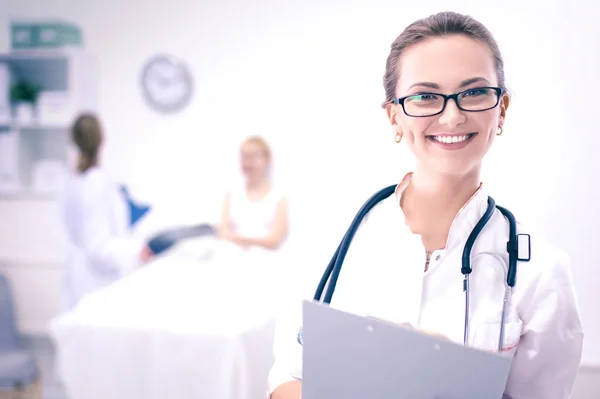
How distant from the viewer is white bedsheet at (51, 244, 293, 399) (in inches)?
61.2

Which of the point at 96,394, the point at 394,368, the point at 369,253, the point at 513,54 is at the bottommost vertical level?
the point at 96,394

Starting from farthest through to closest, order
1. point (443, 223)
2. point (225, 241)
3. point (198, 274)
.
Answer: point (225, 241) < point (198, 274) < point (443, 223)

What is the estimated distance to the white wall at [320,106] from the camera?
1.64 m

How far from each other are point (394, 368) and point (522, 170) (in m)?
1.04

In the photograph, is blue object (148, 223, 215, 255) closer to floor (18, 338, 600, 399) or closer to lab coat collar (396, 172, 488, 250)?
floor (18, 338, 600, 399)

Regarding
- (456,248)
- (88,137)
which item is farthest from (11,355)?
(456,248)

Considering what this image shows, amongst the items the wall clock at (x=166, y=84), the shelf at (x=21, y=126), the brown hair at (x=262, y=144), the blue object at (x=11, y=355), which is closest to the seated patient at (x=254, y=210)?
the brown hair at (x=262, y=144)

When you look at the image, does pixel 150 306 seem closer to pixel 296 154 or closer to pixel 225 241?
pixel 225 241

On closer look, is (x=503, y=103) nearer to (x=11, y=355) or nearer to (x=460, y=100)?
(x=460, y=100)

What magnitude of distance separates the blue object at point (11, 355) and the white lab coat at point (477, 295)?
4.85ft

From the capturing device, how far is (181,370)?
157cm

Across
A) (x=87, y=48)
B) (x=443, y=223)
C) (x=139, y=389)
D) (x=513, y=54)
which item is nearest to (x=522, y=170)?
(x=513, y=54)

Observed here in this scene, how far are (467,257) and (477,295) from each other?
7cm

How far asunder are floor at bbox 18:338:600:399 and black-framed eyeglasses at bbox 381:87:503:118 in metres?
1.09
